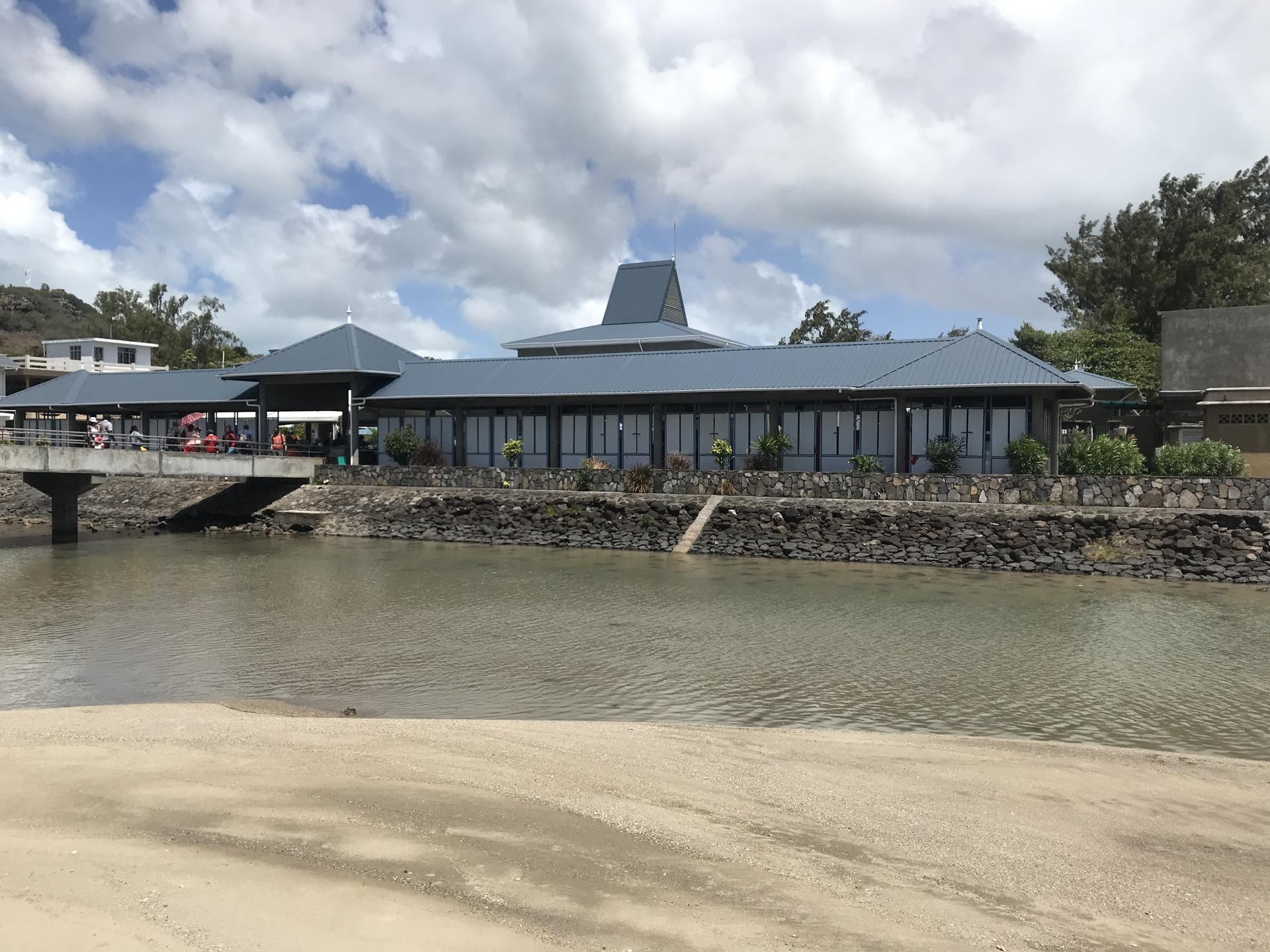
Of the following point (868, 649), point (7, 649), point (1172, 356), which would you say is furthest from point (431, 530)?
point (1172, 356)

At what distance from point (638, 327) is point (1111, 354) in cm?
2249

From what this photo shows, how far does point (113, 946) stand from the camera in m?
5.05

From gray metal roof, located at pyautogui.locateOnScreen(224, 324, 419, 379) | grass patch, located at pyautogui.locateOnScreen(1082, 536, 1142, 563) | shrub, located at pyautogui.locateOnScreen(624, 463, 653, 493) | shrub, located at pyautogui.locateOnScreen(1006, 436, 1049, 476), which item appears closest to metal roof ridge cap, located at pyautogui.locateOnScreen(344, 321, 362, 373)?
gray metal roof, located at pyautogui.locateOnScreen(224, 324, 419, 379)

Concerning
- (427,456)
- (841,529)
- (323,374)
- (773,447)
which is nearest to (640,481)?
(773,447)

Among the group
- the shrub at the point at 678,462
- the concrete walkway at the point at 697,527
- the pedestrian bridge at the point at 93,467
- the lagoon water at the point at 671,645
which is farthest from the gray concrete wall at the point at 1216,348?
the pedestrian bridge at the point at 93,467

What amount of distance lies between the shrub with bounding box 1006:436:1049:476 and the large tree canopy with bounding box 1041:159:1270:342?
84.8 ft

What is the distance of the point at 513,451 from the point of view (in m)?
39.3

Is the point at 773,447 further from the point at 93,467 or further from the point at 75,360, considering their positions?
the point at 75,360

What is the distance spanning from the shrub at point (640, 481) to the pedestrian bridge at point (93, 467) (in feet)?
47.4

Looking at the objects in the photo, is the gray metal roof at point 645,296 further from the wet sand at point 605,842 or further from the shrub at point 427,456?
the wet sand at point 605,842

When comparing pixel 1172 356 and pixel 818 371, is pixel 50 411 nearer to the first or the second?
pixel 818 371

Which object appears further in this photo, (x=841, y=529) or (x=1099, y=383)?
(x=1099, y=383)

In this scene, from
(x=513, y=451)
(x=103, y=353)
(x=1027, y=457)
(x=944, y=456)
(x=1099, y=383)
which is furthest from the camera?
(x=103, y=353)

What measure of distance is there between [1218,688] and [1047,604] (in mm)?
7490
